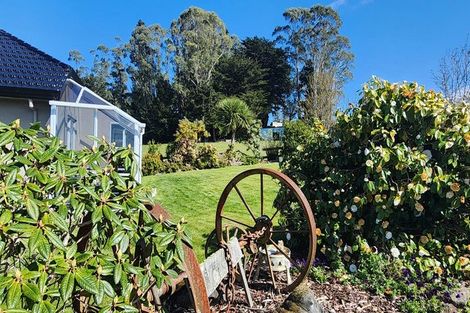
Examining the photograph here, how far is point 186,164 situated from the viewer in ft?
51.1

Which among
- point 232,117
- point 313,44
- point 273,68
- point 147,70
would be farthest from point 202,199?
point 313,44

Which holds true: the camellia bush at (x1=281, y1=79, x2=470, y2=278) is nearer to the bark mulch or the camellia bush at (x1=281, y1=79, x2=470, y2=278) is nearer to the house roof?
the bark mulch

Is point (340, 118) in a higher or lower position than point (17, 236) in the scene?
higher

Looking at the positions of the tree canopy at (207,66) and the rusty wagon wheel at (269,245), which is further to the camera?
the tree canopy at (207,66)

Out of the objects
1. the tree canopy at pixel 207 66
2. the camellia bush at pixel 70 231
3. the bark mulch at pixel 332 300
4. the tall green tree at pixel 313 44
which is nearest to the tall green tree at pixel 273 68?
the tree canopy at pixel 207 66

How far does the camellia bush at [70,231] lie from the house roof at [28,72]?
6923 millimetres

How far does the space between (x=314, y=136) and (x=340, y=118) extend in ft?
1.91

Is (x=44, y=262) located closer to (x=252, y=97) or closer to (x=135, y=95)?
(x=252, y=97)

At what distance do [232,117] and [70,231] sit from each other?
773 inches

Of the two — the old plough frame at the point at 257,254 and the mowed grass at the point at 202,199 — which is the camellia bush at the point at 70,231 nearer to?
the old plough frame at the point at 257,254

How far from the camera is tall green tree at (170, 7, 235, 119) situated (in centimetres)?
3678

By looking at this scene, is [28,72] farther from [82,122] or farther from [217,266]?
[217,266]

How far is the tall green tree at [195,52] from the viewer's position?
36.8 meters

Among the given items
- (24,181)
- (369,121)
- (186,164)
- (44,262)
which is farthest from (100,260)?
(186,164)
